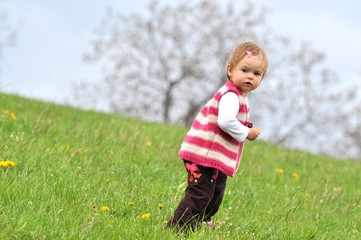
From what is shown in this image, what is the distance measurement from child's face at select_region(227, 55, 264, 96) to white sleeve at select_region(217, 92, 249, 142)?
0.13 meters

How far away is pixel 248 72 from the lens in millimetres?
4949

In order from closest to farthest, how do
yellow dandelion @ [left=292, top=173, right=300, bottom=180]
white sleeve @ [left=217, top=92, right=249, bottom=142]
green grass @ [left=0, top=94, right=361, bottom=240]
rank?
green grass @ [left=0, top=94, right=361, bottom=240] → white sleeve @ [left=217, top=92, right=249, bottom=142] → yellow dandelion @ [left=292, top=173, right=300, bottom=180]

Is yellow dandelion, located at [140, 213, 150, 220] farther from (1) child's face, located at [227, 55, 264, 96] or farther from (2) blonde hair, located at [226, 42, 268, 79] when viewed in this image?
(2) blonde hair, located at [226, 42, 268, 79]

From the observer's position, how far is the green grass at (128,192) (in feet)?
14.9

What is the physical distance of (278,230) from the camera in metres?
5.34

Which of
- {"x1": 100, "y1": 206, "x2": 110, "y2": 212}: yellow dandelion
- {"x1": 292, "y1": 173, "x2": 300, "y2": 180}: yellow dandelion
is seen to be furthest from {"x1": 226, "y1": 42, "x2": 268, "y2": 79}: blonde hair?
{"x1": 292, "y1": 173, "x2": 300, "y2": 180}: yellow dandelion

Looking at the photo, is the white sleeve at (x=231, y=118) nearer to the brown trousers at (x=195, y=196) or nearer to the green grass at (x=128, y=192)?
the brown trousers at (x=195, y=196)

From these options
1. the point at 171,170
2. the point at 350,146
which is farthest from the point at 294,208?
the point at 350,146

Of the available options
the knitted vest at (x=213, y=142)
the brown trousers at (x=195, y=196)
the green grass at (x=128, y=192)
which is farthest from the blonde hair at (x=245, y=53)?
the green grass at (x=128, y=192)

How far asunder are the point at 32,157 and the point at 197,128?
6.07 feet

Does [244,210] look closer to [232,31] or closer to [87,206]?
Answer: [87,206]

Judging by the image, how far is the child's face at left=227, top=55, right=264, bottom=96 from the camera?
4.92m

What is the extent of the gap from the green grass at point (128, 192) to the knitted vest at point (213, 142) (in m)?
0.53

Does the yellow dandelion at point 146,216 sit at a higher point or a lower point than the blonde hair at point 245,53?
lower
